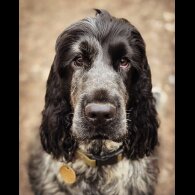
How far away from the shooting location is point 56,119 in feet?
Result: 15.2

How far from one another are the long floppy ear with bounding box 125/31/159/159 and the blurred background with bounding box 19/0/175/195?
0.28 ft

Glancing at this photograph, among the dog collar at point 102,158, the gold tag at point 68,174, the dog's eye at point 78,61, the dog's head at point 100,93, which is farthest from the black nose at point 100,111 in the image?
the gold tag at point 68,174

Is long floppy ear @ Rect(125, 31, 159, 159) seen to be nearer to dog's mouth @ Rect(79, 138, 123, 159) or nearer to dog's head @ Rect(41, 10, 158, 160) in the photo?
dog's head @ Rect(41, 10, 158, 160)

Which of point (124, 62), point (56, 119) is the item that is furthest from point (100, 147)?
point (124, 62)

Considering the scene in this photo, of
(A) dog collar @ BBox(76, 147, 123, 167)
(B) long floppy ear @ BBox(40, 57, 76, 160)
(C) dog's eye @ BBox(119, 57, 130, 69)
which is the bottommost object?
(A) dog collar @ BBox(76, 147, 123, 167)

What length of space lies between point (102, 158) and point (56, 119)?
0.46m

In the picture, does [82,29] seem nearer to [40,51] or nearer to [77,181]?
[40,51]

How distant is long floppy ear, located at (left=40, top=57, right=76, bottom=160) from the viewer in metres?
4.58

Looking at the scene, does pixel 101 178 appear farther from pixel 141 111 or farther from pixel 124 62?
pixel 124 62

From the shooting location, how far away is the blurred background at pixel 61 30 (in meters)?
4.62

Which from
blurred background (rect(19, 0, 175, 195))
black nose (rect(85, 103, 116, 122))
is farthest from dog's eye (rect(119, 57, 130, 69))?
black nose (rect(85, 103, 116, 122))
